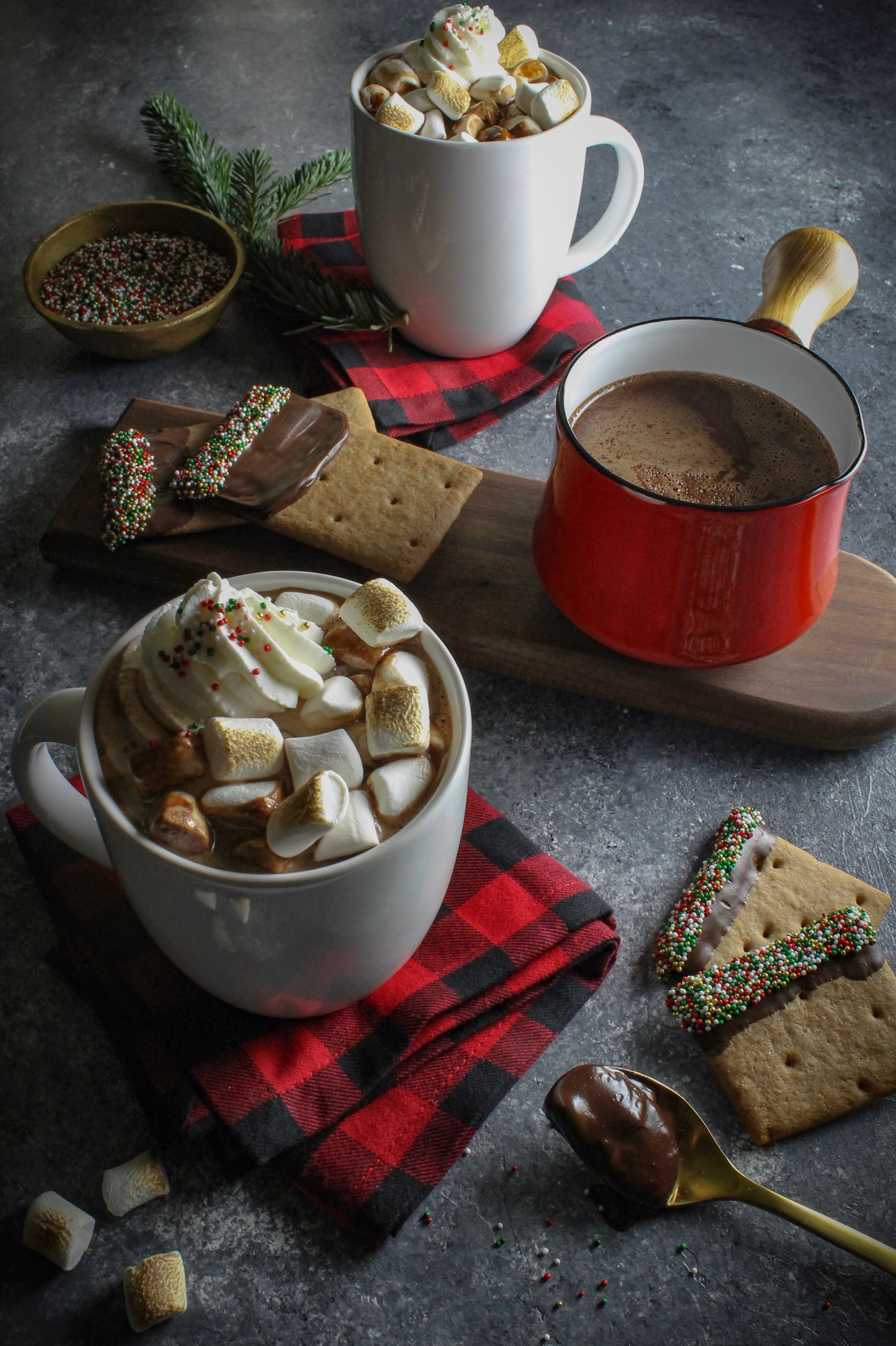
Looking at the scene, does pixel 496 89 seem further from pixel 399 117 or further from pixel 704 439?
pixel 704 439

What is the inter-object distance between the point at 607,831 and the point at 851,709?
10.1 inches

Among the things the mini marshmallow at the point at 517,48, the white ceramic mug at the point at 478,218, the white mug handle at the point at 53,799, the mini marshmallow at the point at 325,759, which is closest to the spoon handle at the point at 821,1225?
the mini marshmallow at the point at 325,759

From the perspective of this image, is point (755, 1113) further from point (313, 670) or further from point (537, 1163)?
point (313, 670)

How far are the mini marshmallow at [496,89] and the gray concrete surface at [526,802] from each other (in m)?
0.35

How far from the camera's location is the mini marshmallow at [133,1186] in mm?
709

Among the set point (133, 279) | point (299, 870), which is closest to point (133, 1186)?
point (299, 870)

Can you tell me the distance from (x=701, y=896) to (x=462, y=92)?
2.95ft

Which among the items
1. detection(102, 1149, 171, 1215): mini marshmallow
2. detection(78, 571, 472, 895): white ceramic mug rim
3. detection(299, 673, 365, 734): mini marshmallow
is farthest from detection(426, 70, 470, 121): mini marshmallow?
detection(102, 1149, 171, 1215): mini marshmallow

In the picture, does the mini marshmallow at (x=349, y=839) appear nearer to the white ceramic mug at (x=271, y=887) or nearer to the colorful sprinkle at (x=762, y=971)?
the white ceramic mug at (x=271, y=887)

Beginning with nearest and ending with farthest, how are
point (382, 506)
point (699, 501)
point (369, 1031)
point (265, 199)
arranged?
point (369, 1031), point (699, 501), point (382, 506), point (265, 199)

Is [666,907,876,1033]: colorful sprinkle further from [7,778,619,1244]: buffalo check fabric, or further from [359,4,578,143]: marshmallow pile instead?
[359,4,578,143]: marshmallow pile

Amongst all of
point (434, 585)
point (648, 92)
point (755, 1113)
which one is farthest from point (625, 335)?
point (648, 92)

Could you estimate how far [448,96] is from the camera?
1135 millimetres

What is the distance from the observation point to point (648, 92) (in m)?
1.83
